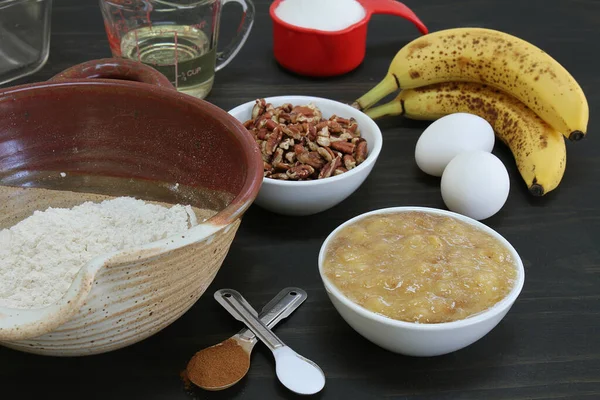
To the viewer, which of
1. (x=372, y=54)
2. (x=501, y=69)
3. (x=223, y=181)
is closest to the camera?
(x=223, y=181)

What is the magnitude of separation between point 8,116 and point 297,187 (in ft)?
1.30

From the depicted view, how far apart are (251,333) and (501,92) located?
709 mm

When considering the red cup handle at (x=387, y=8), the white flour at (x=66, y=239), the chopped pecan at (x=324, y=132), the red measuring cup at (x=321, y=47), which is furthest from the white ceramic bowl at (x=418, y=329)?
the red cup handle at (x=387, y=8)

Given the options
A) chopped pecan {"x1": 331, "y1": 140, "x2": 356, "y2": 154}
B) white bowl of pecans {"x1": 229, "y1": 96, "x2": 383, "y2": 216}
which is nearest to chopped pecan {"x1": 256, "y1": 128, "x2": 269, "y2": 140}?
white bowl of pecans {"x1": 229, "y1": 96, "x2": 383, "y2": 216}

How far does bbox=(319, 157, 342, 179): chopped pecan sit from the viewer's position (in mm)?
1062

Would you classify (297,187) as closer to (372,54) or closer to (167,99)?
(167,99)

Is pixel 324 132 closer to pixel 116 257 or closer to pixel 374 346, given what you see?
pixel 374 346

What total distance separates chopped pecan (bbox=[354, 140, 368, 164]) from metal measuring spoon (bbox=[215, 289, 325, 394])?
0.32 m

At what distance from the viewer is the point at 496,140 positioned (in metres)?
1.32

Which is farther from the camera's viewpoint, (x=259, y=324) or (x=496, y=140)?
(x=496, y=140)

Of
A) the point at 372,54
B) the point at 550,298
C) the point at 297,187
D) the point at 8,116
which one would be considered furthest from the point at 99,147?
the point at 372,54

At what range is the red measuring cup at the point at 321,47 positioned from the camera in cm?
145

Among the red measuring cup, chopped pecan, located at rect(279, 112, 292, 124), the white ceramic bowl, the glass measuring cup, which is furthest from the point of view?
the red measuring cup

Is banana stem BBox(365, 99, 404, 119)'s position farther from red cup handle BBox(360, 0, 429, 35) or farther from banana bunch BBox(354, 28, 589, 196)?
red cup handle BBox(360, 0, 429, 35)
